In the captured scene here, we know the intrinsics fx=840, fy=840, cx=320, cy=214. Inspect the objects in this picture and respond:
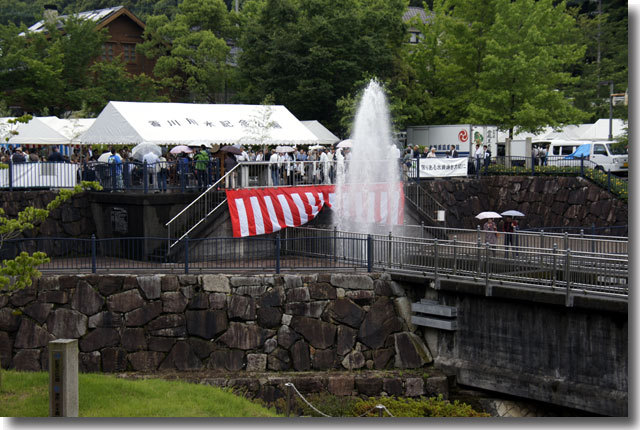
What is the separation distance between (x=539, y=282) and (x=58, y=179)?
13.0 meters

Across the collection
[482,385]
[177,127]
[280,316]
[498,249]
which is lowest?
[482,385]

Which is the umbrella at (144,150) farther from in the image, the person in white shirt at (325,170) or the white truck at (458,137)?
the white truck at (458,137)

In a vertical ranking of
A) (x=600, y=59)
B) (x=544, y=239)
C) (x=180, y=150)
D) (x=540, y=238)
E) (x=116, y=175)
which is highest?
(x=600, y=59)

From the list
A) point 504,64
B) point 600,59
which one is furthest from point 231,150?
point 600,59

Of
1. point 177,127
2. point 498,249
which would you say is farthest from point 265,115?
point 498,249

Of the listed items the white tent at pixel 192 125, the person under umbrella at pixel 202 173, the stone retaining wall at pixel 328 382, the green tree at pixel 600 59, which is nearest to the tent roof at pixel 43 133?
the white tent at pixel 192 125

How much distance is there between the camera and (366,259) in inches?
752

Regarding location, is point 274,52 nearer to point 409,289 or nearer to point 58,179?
point 58,179

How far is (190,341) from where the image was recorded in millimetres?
17734

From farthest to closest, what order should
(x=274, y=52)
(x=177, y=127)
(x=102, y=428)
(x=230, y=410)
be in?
(x=274, y=52) < (x=177, y=127) < (x=230, y=410) < (x=102, y=428)

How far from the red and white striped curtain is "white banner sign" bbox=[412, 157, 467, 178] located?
14.7ft

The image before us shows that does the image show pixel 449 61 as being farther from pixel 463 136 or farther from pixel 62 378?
pixel 62 378

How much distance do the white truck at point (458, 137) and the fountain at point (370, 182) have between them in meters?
9.20

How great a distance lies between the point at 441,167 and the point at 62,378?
19696 millimetres
